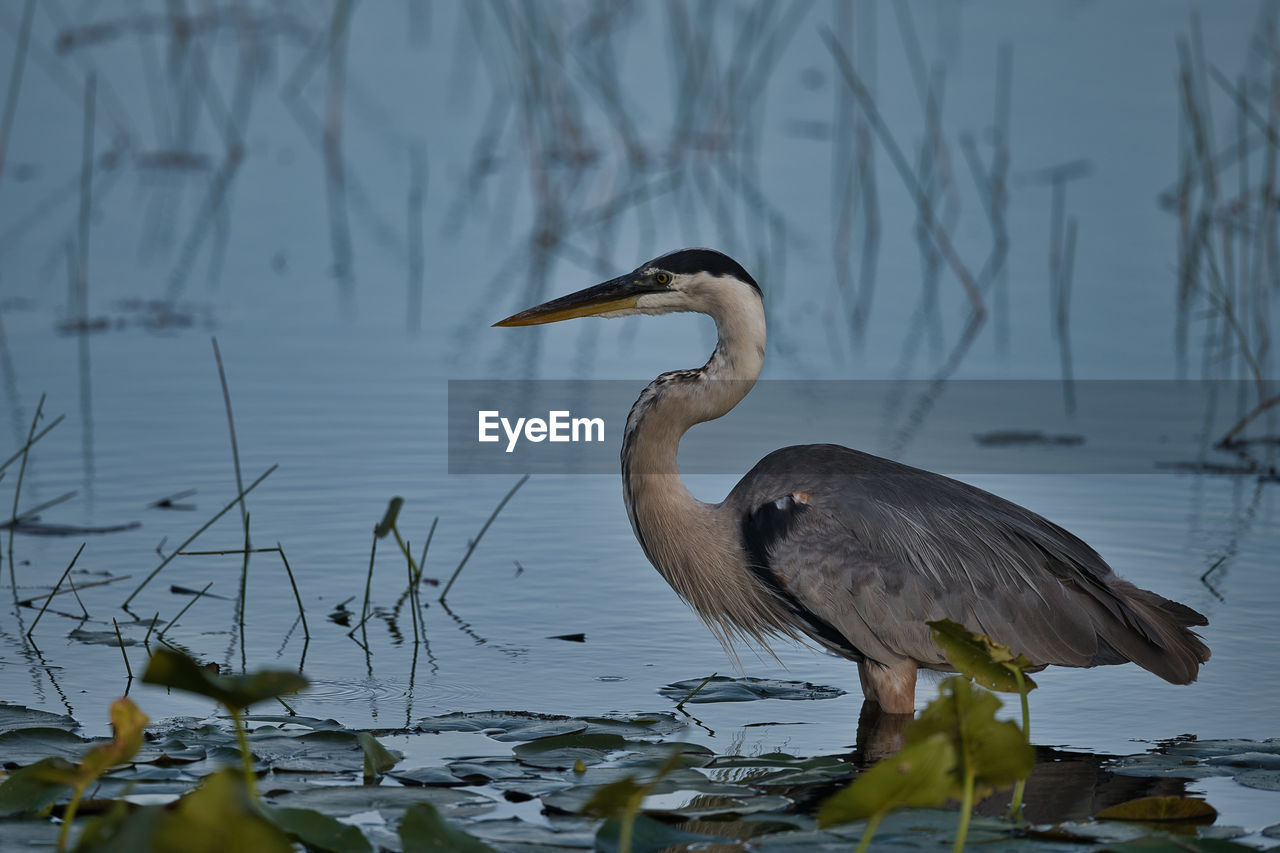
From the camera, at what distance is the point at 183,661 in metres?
3.14

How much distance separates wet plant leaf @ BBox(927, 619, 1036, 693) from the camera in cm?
416

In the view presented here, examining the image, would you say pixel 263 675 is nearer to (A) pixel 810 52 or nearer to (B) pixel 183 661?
(B) pixel 183 661

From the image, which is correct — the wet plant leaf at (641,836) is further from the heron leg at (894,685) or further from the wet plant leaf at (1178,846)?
the heron leg at (894,685)

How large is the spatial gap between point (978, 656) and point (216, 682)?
1846 millimetres

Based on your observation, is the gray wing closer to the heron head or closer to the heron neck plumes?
the heron neck plumes

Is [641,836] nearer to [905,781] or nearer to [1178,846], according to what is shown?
[905,781]

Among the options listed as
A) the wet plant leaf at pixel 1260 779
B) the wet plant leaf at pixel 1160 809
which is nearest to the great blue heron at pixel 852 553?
the wet plant leaf at pixel 1260 779

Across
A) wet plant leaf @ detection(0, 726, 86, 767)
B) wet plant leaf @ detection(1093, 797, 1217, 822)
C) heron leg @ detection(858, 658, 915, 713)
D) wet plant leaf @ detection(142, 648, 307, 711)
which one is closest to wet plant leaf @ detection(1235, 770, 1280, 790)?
wet plant leaf @ detection(1093, 797, 1217, 822)

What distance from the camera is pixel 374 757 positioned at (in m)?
4.59

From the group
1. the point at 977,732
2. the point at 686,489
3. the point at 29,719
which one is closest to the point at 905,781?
the point at 977,732

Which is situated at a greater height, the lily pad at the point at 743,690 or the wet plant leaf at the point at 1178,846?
the wet plant leaf at the point at 1178,846

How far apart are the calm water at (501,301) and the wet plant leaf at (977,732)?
4.93 feet

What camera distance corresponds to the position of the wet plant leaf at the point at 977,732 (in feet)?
11.7

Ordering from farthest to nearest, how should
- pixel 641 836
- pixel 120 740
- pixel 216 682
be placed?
pixel 641 836 → pixel 120 740 → pixel 216 682
